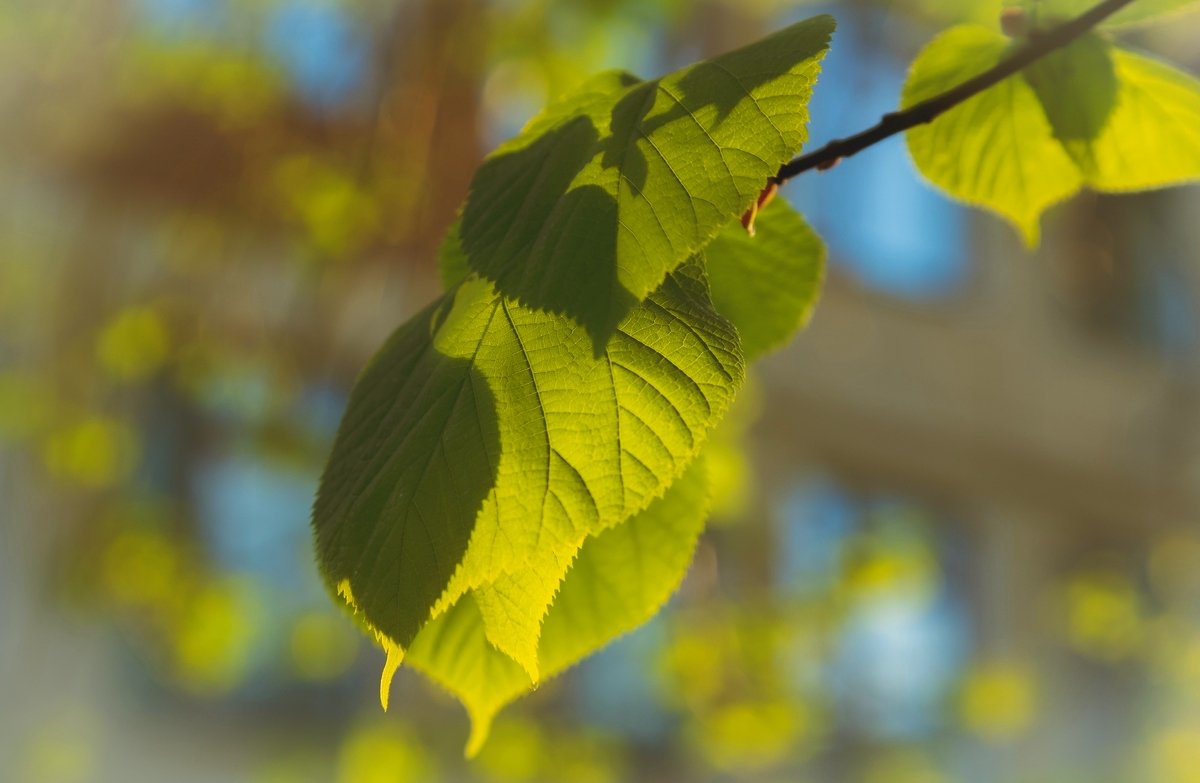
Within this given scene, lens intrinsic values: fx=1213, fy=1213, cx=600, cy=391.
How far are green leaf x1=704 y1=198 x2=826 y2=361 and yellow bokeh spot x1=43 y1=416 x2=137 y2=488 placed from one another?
5.83ft

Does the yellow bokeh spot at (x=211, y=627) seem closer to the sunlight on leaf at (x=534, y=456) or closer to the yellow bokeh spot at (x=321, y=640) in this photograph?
the yellow bokeh spot at (x=321, y=640)

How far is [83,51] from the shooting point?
73.5 inches

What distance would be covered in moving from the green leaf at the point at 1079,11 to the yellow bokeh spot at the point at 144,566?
178 centimetres

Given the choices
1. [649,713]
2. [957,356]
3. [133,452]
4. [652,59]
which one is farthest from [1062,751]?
[133,452]

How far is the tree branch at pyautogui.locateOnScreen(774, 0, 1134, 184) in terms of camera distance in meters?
0.27

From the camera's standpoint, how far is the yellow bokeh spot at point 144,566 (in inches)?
73.5

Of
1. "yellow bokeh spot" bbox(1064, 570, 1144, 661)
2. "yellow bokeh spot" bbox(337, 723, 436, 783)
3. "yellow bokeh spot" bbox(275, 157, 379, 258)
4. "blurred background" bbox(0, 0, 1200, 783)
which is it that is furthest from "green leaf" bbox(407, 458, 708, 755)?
"yellow bokeh spot" bbox(1064, 570, 1144, 661)

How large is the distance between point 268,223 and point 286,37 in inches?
13.7

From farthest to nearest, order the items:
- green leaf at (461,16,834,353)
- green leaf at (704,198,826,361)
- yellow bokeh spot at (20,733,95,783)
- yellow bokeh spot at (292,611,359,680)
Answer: yellow bokeh spot at (20,733,95,783) < yellow bokeh spot at (292,611,359,680) < green leaf at (704,198,826,361) < green leaf at (461,16,834,353)

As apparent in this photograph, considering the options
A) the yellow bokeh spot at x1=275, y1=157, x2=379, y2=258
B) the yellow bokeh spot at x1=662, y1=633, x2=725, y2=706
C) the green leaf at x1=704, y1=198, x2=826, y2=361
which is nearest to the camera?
the green leaf at x1=704, y1=198, x2=826, y2=361

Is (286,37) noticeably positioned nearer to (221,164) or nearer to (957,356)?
(221,164)

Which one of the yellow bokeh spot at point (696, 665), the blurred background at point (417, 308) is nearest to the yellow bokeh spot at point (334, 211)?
the blurred background at point (417, 308)

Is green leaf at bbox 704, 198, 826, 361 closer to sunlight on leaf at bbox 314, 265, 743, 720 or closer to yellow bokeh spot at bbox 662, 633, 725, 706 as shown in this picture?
sunlight on leaf at bbox 314, 265, 743, 720

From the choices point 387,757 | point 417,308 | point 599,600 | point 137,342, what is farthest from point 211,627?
point 599,600
